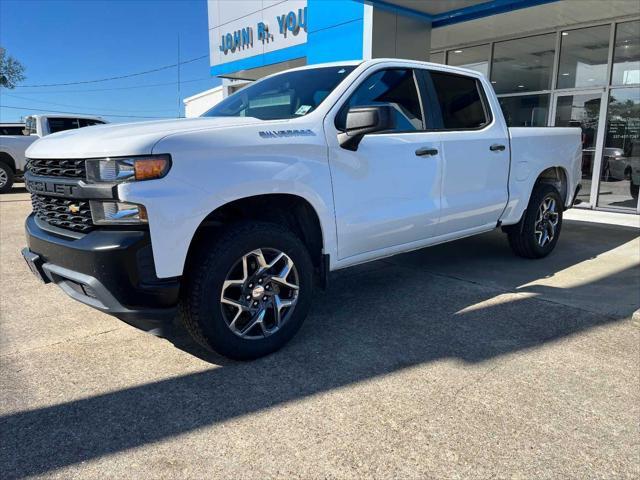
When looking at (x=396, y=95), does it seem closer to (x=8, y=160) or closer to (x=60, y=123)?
(x=60, y=123)

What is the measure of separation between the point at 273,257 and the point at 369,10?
772 centimetres

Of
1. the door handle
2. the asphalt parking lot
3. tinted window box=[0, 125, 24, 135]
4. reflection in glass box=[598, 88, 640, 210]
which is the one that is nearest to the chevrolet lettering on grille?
the asphalt parking lot

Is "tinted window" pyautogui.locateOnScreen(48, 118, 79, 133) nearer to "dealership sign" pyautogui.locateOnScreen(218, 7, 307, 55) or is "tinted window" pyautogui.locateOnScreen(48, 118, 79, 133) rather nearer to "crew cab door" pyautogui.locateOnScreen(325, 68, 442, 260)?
"dealership sign" pyautogui.locateOnScreen(218, 7, 307, 55)

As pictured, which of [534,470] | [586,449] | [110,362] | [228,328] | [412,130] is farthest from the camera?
[412,130]

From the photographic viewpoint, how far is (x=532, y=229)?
5645 millimetres

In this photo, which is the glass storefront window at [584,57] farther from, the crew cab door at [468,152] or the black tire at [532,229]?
the crew cab door at [468,152]

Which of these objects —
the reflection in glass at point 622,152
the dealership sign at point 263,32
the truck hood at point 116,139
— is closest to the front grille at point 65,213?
the truck hood at point 116,139

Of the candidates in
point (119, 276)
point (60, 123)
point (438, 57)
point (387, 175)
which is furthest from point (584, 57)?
point (60, 123)

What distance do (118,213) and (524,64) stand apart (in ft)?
36.5

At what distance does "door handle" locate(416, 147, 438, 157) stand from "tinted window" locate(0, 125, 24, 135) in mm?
14026

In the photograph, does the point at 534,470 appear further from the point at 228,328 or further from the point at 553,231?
the point at 553,231

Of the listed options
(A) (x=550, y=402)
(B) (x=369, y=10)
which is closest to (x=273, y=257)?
(A) (x=550, y=402)

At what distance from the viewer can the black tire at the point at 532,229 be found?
220 inches

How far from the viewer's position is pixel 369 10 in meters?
9.41
